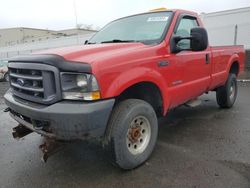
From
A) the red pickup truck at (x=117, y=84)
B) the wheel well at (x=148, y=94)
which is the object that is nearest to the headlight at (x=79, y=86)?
the red pickup truck at (x=117, y=84)

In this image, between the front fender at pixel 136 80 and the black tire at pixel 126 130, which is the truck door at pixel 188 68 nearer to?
the front fender at pixel 136 80

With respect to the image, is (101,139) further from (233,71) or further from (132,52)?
(233,71)

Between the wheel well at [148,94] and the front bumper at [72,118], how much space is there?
2.12 ft

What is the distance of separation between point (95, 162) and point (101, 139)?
753 mm

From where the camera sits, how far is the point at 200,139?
13.7 feet

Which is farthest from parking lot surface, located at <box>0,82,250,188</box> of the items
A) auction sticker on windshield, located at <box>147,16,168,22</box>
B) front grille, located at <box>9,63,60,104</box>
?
auction sticker on windshield, located at <box>147,16,168,22</box>

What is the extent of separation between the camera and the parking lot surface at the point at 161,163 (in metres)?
2.95

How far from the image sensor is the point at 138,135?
130 inches

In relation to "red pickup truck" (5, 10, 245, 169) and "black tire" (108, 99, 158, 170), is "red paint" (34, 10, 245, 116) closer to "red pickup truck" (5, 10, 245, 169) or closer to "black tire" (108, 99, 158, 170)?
"red pickup truck" (5, 10, 245, 169)

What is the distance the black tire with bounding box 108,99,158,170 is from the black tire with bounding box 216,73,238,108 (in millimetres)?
3134

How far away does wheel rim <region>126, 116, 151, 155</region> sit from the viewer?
3180mm

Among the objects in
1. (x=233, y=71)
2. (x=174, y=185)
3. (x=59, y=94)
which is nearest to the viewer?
(x=59, y=94)

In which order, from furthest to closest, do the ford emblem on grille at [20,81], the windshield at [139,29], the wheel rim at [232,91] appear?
the wheel rim at [232,91] < the windshield at [139,29] < the ford emblem on grille at [20,81]

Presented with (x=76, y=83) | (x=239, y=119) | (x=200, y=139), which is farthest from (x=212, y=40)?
(x=76, y=83)
